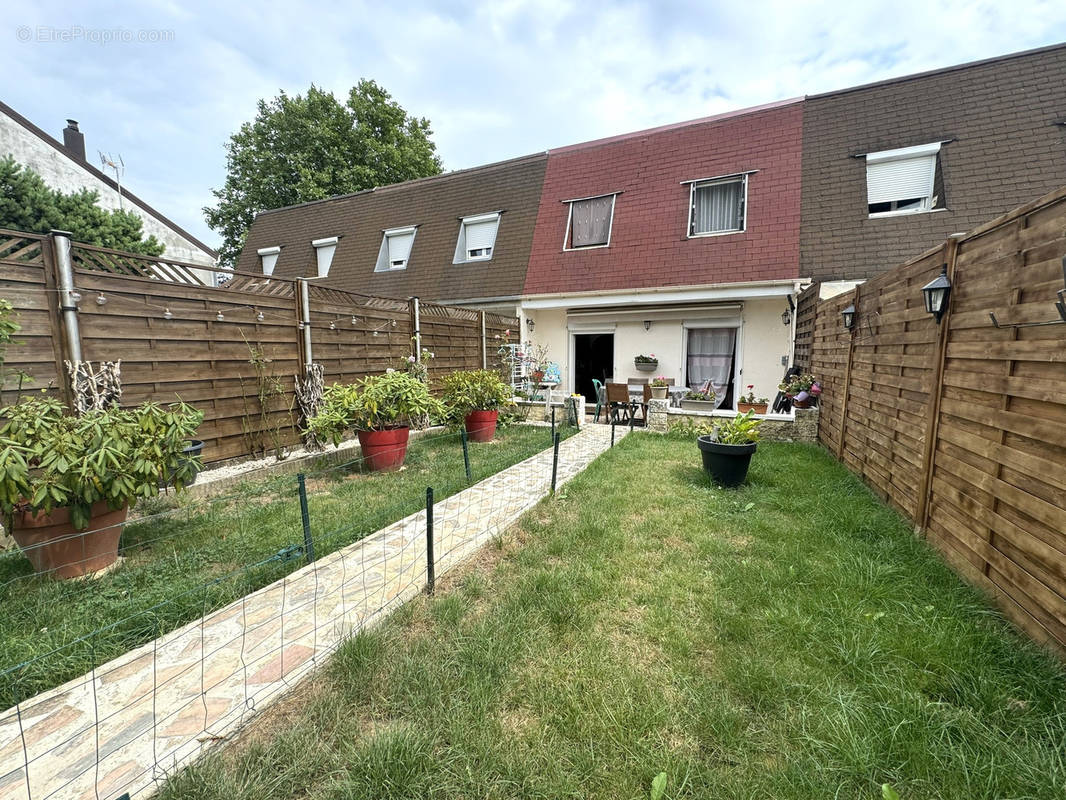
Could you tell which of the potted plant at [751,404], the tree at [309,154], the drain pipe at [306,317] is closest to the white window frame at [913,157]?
the potted plant at [751,404]

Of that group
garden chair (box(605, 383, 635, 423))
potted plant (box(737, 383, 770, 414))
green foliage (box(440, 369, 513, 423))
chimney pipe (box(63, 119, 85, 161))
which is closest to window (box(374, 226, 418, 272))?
green foliage (box(440, 369, 513, 423))

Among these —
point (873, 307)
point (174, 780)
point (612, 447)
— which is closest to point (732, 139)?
point (873, 307)

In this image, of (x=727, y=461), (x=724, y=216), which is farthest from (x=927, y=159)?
(x=727, y=461)

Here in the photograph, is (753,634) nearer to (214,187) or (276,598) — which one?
(276,598)

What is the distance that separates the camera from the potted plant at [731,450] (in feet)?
14.7

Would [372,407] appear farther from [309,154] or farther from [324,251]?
[309,154]

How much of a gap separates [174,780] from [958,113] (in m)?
13.3

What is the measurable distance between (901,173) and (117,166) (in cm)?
2343

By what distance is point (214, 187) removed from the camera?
20.7m

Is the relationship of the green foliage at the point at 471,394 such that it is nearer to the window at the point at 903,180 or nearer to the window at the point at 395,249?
the window at the point at 395,249

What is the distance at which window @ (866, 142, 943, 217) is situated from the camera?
7.87m

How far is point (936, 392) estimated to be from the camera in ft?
9.78

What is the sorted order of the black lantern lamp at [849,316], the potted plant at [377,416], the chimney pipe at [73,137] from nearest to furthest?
1. the black lantern lamp at [849,316]
2. the potted plant at [377,416]
3. the chimney pipe at [73,137]

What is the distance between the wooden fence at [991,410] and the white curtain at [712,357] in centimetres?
510
